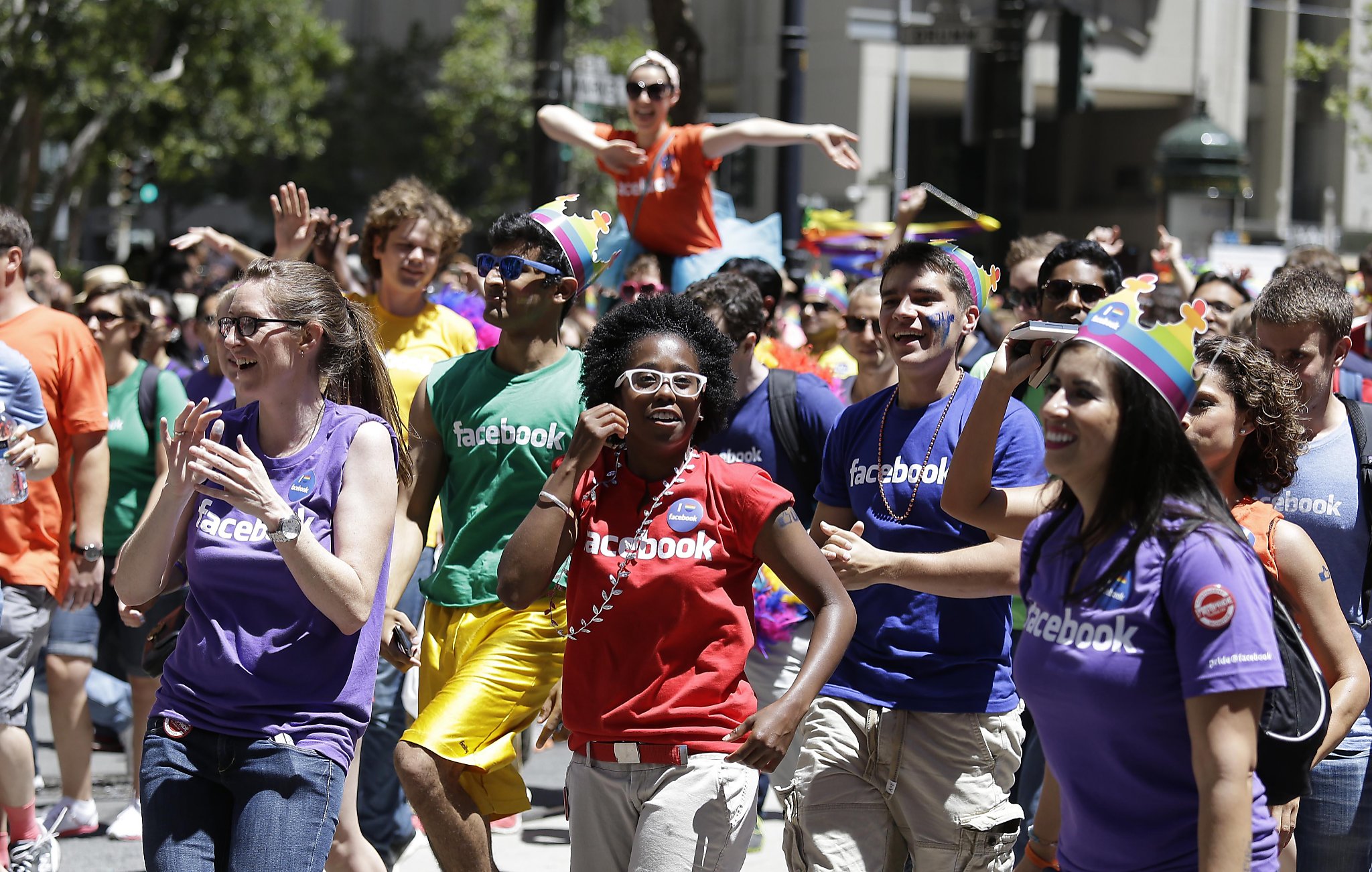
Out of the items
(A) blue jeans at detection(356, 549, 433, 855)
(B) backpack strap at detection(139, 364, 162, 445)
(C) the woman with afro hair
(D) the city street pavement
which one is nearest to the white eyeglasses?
(C) the woman with afro hair

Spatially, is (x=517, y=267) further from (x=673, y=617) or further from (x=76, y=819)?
(x=76, y=819)

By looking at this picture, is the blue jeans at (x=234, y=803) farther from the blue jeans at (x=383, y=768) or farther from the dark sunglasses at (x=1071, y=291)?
the dark sunglasses at (x=1071, y=291)

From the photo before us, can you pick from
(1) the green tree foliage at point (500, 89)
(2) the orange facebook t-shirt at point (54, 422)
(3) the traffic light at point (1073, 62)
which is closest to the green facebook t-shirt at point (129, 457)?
(2) the orange facebook t-shirt at point (54, 422)

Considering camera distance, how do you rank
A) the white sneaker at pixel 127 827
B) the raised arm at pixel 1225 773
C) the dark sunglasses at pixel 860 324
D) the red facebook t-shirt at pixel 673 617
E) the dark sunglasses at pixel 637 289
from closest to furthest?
the raised arm at pixel 1225 773 → the red facebook t-shirt at pixel 673 617 → the dark sunglasses at pixel 860 324 → the white sneaker at pixel 127 827 → the dark sunglasses at pixel 637 289

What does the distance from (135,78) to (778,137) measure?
22.2 metres

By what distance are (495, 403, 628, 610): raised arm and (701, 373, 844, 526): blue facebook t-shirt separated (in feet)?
5.33

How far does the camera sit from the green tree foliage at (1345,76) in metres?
35.8

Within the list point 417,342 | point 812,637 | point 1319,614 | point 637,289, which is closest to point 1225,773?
point 1319,614

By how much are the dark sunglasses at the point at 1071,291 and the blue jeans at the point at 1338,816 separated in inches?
80.3

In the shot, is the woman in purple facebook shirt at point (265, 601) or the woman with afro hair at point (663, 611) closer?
the woman in purple facebook shirt at point (265, 601)

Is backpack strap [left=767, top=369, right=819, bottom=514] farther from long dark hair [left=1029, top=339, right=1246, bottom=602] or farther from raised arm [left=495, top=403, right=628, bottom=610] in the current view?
long dark hair [left=1029, top=339, right=1246, bottom=602]

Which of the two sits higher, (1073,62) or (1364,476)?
(1073,62)

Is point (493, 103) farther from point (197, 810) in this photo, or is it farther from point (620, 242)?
point (197, 810)

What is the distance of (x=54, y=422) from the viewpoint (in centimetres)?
609
